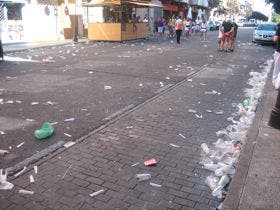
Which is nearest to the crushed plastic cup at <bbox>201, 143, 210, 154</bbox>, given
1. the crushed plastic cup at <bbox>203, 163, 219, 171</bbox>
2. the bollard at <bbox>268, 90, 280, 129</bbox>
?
the crushed plastic cup at <bbox>203, 163, 219, 171</bbox>

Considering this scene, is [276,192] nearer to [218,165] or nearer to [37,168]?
[218,165]

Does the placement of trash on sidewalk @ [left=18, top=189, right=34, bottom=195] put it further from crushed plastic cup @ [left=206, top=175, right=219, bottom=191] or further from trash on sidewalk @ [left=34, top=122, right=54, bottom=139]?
crushed plastic cup @ [left=206, top=175, right=219, bottom=191]

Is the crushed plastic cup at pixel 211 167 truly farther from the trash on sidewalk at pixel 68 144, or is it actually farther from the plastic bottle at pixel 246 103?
the plastic bottle at pixel 246 103

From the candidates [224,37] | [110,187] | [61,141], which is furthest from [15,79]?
[224,37]

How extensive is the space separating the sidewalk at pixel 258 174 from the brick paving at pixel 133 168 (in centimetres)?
31

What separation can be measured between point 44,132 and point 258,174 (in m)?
3.40

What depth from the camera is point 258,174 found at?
4430 millimetres

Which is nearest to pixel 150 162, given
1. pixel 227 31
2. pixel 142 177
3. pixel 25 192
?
pixel 142 177

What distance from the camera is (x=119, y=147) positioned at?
546 centimetres

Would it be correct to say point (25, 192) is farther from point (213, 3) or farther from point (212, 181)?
point (213, 3)

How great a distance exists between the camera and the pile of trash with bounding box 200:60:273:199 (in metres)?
4.41

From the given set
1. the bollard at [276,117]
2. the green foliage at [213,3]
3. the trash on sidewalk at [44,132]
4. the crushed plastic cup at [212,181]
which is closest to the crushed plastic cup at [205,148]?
the crushed plastic cup at [212,181]

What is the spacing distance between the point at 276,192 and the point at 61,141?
129 inches

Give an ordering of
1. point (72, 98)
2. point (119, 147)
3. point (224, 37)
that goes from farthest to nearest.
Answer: point (224, 37)
point (72, 98)
point (119, 147)
